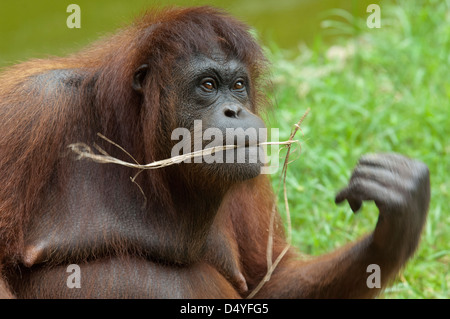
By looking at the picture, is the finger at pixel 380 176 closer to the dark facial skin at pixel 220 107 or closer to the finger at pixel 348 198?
the finger at pixel 348 198

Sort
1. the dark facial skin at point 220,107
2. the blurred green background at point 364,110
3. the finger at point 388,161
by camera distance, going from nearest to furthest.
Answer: the dark facial skin at point 220,107, the finger at point 388,161, the blurred green background at point 364,110

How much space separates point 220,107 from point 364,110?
355cm

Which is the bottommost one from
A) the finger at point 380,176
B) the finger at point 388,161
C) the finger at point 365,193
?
the finger at point 365,193

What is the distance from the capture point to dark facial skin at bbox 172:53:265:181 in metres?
3.92

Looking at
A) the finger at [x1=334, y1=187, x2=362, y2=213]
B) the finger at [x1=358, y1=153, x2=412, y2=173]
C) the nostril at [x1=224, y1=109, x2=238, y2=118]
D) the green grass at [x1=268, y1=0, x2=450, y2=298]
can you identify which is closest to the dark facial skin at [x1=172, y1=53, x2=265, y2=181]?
the nostril at [x1=224, y1=109, x2=238, y2=118]

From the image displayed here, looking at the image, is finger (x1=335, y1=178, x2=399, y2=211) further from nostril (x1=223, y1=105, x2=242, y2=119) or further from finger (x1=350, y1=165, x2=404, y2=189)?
nostril (x1=223, y1=105, x2=242, y2=119)

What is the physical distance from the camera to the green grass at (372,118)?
587cm

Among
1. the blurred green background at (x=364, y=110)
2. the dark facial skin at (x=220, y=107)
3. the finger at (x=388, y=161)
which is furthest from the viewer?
the blurred green background at (x=364, y=110)

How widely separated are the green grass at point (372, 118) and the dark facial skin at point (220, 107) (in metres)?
0.79

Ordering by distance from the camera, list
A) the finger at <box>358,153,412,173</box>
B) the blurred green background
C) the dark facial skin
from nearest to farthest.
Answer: the dark facial skin
the finger at <box>358,153,412,173</box>
the blurred green background

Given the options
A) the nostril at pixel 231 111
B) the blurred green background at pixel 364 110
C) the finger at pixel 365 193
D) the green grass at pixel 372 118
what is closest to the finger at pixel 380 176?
the finger at pixel 365 193
